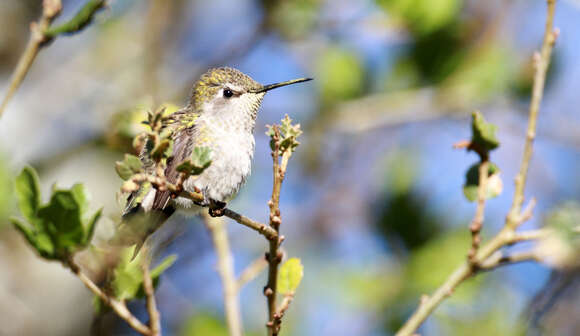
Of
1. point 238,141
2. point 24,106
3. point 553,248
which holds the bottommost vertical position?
point 553,248

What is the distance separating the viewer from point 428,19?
3.31 meters

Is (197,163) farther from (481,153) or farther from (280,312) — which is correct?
(481,153)

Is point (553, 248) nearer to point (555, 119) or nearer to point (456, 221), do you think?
point (456, 221)

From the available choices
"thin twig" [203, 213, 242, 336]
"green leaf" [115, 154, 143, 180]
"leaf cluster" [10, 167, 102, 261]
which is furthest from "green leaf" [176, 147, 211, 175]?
"thin twig" [203, 213, 242, 336]

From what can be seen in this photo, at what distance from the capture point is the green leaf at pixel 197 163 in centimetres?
135

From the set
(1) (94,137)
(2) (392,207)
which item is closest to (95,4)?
(2) (392,207)

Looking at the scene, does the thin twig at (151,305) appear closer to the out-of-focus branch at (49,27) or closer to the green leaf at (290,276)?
the green leaf at (290,276)

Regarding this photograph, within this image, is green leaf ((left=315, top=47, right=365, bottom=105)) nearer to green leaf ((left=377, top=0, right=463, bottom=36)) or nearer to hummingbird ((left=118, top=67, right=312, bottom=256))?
green leaf ((left=377, top=0, right=463, bottom=36))

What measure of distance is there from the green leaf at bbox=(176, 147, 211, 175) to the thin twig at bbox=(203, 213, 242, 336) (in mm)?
515

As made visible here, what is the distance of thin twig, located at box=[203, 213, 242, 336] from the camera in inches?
68.2

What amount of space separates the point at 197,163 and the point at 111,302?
40cm

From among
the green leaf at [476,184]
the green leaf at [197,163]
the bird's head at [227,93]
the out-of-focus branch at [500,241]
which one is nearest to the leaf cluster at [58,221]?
the green leaf at [197,163]

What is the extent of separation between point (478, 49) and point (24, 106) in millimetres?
2878

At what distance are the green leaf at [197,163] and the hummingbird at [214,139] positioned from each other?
63 centimetres
